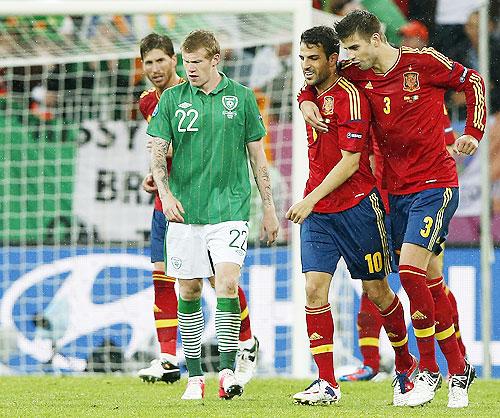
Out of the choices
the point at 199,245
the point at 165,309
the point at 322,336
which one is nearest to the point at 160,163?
the point at 199,245

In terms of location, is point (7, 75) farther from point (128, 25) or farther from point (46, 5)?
point (46, 5)

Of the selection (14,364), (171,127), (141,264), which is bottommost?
(14,364)

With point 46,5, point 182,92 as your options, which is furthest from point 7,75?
point 182,92

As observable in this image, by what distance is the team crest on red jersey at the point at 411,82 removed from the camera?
20.7ft

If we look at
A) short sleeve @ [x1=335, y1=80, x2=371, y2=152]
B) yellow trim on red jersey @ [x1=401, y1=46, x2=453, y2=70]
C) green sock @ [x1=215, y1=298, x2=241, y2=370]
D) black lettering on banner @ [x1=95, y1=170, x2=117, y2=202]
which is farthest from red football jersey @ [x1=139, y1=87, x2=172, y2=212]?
black lettering on banner @ [x1=95, y1=170, x2=117, y2=202]

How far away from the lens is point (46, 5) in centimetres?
936

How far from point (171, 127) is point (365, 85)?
113 centimetres

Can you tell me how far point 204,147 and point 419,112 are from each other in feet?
4.04

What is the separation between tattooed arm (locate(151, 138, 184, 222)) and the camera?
639 cm

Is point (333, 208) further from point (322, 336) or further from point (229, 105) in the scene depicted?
point (229, 105)

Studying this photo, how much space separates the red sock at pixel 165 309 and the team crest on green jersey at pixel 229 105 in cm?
186

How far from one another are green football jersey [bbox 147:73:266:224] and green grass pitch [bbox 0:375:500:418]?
1088 mm

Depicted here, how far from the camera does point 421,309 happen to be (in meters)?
6.20

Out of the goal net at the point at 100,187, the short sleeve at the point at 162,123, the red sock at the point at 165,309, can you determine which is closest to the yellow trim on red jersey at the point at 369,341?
the goal net at the point at 100,187
